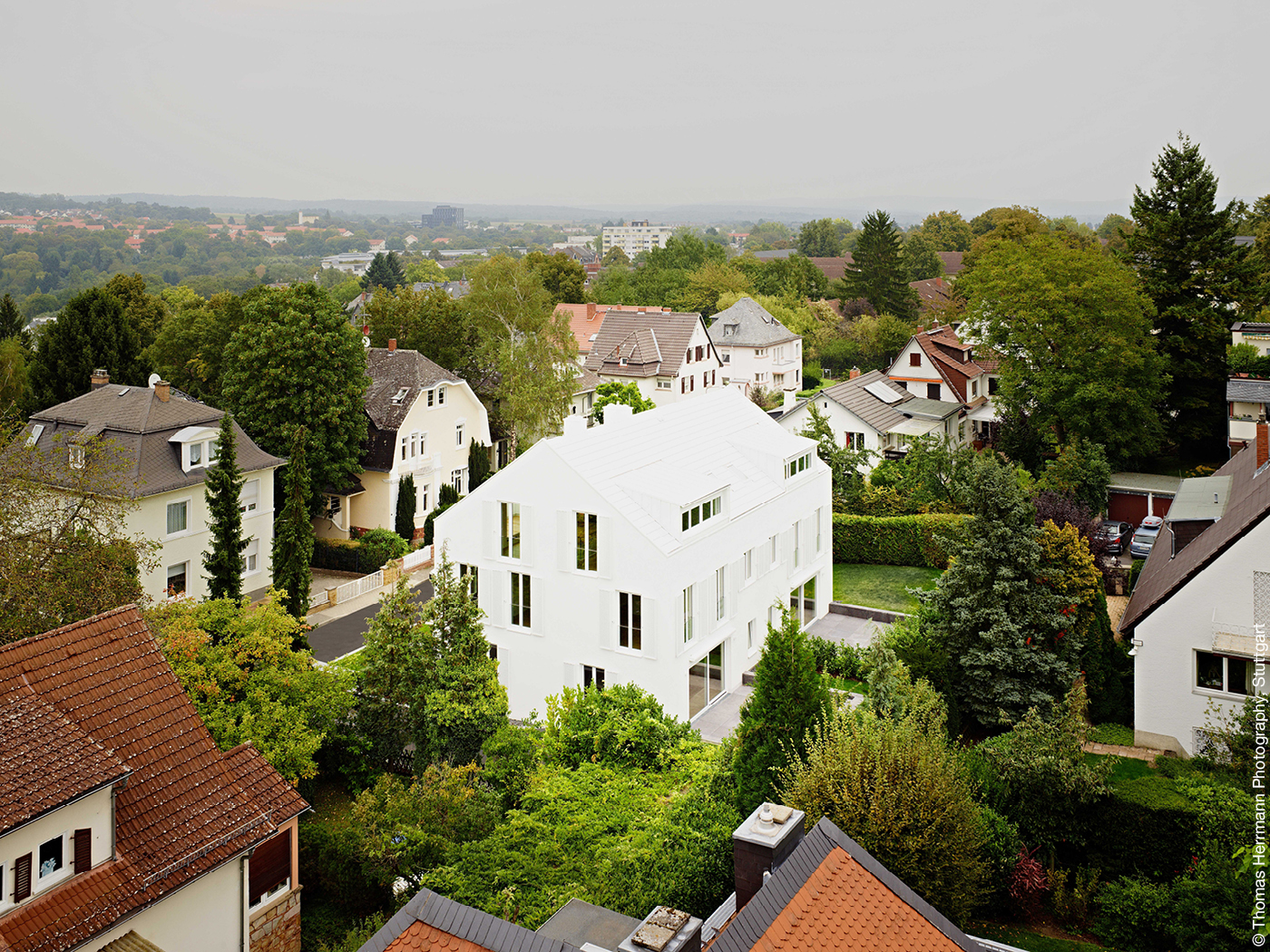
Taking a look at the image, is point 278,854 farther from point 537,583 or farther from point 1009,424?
point 1009,424

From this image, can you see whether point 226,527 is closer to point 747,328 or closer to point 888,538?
point 888,538

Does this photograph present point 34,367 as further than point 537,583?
Yes

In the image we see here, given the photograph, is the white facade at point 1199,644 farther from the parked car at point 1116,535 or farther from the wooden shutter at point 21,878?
the wooden shutter at point 21,878

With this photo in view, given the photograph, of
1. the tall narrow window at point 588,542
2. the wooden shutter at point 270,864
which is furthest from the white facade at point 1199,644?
the wooden shutter at point 270,864

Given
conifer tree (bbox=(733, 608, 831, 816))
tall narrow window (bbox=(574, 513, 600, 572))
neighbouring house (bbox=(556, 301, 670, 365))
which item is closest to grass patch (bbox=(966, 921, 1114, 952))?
conifer tree (bbox=(733, 608, 831, 816))

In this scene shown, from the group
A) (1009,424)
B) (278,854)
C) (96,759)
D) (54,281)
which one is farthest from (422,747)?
(54,281)
